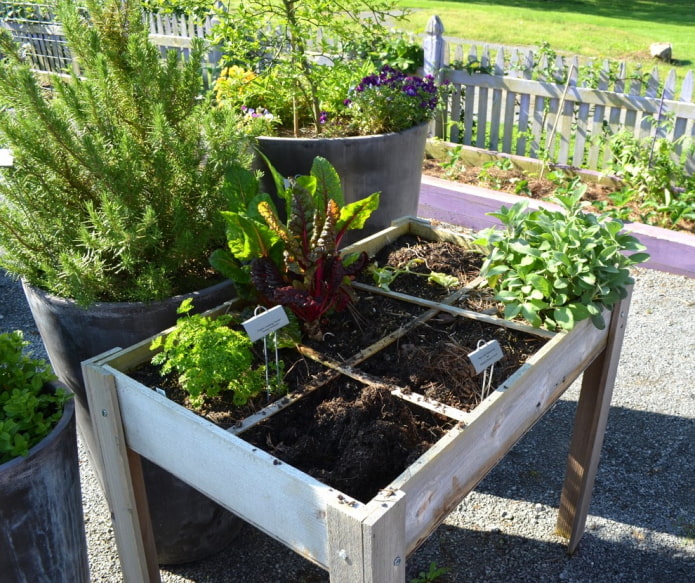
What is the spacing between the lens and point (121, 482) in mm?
1752

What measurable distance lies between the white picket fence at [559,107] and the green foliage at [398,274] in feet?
11.7

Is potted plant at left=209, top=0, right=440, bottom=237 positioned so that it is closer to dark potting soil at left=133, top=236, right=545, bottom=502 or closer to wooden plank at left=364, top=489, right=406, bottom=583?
dark potting soil at left=133, top=236, right=545, bottom=502

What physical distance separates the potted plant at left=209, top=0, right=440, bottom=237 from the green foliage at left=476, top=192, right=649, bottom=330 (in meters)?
0.94

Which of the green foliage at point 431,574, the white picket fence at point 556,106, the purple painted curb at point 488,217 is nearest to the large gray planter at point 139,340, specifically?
the green foliage at point 431,574

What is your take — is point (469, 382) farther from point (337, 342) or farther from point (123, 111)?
point (123, 111)

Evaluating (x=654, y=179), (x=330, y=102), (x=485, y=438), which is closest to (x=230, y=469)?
(x=485, y=438)

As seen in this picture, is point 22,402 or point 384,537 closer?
point 384,537

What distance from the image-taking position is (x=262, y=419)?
1601 millimetres

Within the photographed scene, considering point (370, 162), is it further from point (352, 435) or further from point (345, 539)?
point (345, 539)

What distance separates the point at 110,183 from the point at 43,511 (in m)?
0.87

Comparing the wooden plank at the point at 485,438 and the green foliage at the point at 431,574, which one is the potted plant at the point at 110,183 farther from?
the green foliage at the point at 431,574

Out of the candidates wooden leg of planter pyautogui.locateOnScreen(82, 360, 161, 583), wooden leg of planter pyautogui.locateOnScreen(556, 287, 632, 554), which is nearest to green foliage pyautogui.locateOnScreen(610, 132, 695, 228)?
wooden leg of planter pyautogui.locateOnScreen(556, 287, 632, 554)

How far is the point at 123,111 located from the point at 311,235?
0.63 metres

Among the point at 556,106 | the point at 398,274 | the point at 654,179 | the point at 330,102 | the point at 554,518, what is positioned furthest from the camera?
the point at 556,106
